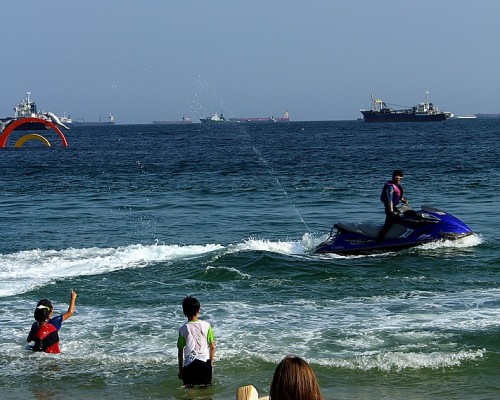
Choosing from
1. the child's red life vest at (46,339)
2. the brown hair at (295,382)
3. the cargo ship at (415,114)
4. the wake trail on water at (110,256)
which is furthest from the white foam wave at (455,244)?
the cargo ship at (415,114)

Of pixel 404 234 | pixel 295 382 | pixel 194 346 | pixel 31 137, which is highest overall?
pixel 31 137

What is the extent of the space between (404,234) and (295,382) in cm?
1244

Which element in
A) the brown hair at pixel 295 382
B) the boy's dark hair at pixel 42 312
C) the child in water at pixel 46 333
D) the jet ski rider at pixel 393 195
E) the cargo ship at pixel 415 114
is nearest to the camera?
the brown hair at pixel 295 382

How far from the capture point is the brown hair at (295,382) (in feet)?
12.3

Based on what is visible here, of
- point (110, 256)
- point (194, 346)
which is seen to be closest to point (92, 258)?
point (110, 256)

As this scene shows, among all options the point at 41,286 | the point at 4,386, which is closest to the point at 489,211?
the point at 41,286

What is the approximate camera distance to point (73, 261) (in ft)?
53.7

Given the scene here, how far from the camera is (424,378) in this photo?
917 centimetres

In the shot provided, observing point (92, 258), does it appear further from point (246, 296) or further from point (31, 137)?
point (31, 137)

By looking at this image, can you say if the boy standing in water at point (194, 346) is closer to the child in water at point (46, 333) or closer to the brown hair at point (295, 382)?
the child in water at point (46, 333)

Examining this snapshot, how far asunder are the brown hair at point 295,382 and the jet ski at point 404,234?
481 inches

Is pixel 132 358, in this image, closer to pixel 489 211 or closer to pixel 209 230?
pixel 209 230

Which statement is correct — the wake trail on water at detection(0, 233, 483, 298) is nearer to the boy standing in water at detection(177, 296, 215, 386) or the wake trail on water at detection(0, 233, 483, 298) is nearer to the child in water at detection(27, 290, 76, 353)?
the child in water at detection(27, 290, 76, 353)

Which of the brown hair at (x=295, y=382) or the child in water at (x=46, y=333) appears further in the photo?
the child in water at (x=46, y=333)
